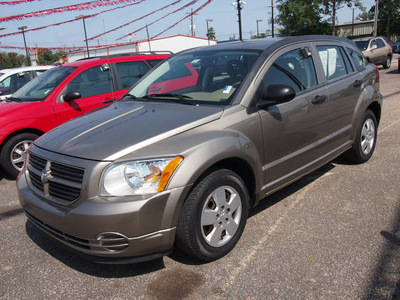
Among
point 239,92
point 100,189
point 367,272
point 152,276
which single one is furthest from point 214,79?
point 367,272

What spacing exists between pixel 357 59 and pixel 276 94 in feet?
8.15

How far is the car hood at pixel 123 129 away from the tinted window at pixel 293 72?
30.1 inches

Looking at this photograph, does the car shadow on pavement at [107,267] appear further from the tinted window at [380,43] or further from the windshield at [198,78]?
the tinted window at [380,43]

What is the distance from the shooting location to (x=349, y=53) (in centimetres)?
482

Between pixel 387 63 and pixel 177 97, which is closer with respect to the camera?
pixel 177 97

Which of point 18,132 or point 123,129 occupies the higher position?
point 123,129

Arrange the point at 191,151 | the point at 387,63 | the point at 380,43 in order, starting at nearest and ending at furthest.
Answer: the point at 191,151 → the point at 380,43 → the point at 387,63

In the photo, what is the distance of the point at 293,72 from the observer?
3.76 m

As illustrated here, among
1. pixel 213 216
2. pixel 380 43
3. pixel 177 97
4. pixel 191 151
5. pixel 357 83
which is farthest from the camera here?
pixel 380 43

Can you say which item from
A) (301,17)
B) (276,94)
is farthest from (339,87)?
(301,17)

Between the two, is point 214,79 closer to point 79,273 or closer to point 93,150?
point 93,150

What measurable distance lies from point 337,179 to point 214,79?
214cm

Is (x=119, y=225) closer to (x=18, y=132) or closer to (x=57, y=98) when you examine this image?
(x=18, y=132)

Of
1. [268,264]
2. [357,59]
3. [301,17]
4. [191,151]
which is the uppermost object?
[301,17]
